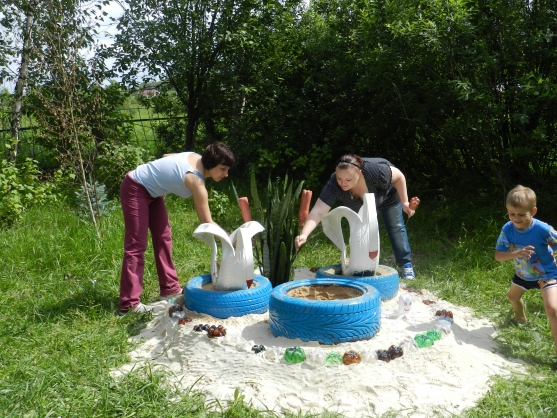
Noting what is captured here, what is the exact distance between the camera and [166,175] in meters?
4.06

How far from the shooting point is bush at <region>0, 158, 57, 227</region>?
6.48 meters

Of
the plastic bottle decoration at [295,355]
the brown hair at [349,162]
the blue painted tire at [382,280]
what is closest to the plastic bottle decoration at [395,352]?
the plastic bottle decoration at [295,355]

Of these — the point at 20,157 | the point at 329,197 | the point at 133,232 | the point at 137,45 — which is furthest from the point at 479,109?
the point at 20,157

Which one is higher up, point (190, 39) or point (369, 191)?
point (190, 39)

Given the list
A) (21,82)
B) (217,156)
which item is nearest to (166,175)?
(217,156)

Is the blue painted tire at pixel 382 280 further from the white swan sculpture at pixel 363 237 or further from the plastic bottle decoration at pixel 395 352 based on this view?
the plastic bottle decoration at pixel 395 352

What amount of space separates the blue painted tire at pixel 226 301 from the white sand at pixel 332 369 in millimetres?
50

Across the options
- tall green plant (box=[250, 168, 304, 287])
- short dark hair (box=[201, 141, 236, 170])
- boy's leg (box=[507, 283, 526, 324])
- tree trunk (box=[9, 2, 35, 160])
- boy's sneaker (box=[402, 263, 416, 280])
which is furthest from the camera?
tree trunk (box=[9, 2, 35, 160])

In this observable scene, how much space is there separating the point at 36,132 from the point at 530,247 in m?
7.26

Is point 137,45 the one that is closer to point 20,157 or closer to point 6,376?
point 20,157

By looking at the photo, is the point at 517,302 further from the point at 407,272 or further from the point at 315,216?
the point at 315,216

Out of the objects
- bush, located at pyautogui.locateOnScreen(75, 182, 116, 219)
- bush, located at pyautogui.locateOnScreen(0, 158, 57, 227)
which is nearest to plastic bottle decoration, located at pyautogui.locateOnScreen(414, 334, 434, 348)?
bush, located at pyautogui.locateOnScreen(75, 182, 116, 219)

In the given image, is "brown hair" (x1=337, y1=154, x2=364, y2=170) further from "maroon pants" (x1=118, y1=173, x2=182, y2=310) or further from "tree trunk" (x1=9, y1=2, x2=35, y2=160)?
"tree trunk" (x1=9, y1=2, x2=35, y2=160)

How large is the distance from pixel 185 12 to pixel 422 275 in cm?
508
